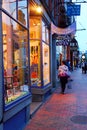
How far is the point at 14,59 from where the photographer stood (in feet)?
30.2

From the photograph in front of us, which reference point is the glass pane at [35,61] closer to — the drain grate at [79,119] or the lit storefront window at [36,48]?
the lit storefront window at [36,48]

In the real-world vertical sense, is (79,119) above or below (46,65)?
below

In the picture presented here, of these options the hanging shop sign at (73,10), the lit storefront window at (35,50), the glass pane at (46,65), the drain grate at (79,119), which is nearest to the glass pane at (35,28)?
the lit storefront window at (35,50)

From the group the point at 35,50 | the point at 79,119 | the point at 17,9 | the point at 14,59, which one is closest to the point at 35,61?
the point at 35,50

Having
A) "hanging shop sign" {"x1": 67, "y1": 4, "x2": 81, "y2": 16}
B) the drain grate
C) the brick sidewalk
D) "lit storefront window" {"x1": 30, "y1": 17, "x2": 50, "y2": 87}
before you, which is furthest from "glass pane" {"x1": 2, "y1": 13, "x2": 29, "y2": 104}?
"hanging shop sign" {"x1": 67, "y1": 4, "x2": 81, "y2": 16}

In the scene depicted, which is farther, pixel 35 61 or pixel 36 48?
pixel 35 61

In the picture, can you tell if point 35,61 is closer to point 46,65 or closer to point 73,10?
point 46,65

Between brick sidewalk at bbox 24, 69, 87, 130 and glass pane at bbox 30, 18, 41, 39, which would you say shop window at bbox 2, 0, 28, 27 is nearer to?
brick sidewalk at bbox 24, 69, 87, 130

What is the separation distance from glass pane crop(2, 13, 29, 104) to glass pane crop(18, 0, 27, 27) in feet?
0.86

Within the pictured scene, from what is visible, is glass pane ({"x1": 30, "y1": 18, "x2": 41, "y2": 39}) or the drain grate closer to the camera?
the drain grate

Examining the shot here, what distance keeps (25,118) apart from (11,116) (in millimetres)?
1784

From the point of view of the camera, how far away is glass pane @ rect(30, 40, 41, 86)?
Result: 14.1m

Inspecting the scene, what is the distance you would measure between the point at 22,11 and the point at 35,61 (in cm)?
447

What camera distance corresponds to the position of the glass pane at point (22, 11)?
9750mm
